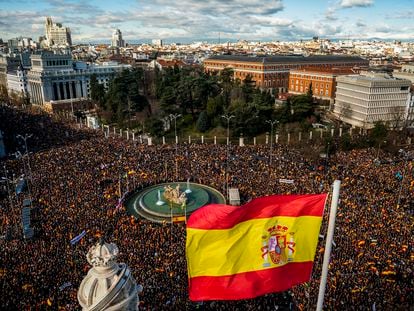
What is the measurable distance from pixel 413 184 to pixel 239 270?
3060cm

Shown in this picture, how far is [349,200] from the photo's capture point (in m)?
29.6

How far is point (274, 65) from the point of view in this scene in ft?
303

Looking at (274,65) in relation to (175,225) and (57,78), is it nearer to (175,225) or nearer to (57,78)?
(57,78)

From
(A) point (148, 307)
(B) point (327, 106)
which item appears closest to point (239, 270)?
(A) point (148, 307)

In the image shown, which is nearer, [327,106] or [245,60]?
[327,106]

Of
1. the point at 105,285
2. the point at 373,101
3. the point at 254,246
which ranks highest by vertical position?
the point at 105,285

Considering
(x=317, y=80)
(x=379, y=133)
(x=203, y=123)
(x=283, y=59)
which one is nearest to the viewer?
(x=379, y=133)

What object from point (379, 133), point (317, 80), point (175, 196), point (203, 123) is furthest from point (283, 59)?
point (175, 196)

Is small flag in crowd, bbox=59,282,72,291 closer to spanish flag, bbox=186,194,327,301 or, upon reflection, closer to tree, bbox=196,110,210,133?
spanish flag, bbox=186,194,327,301

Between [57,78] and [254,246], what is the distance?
3566 inches

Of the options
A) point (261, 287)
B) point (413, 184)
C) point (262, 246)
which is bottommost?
point (413, 184)

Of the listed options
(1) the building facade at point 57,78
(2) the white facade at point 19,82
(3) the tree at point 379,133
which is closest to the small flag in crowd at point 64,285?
(3) the tree at point 379,133

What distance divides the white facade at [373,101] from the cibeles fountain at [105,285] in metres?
62.1

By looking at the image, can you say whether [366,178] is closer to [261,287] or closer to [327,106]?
[261,287]
